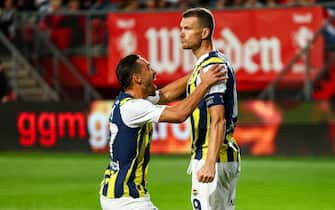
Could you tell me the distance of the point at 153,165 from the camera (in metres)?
19.1

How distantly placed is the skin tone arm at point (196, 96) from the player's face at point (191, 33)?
257 mm

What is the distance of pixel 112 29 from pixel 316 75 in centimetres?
440

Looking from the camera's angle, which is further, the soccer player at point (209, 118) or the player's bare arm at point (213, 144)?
the soccer player at point (209, 118)

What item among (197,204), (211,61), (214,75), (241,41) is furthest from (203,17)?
(241,41)

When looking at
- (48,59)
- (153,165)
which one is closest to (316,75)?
(153,165)

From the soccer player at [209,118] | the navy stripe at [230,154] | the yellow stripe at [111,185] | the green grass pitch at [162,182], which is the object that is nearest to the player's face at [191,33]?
the soccer player at [209,118]

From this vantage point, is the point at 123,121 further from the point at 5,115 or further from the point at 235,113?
the point at 5,115

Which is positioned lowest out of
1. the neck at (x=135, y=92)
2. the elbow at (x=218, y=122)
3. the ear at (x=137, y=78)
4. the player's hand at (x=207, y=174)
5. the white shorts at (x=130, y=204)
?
the white shorts at (x=130, y=204)

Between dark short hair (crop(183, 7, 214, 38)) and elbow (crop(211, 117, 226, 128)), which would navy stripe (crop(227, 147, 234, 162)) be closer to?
elbow (crop(211, 117, 226, 128))

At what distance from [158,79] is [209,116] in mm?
13328

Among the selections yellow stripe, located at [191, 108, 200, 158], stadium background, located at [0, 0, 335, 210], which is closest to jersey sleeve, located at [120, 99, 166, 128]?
yellow stripe, located at [191, 108, 200, 158]

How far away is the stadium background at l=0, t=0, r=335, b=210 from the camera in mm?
20066

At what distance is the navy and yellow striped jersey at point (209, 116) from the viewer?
26.4 feet

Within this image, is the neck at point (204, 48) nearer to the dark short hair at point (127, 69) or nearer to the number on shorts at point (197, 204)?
the dark short hair at point (127, 69)
